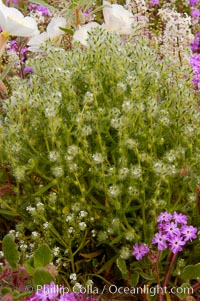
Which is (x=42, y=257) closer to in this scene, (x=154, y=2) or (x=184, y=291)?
(x=184, y=291)

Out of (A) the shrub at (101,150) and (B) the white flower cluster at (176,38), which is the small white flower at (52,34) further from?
(B) the white flower cluster at (176,38)

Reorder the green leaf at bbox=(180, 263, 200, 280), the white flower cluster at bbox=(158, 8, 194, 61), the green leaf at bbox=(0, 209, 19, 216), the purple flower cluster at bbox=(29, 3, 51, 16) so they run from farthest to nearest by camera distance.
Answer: the purple flower cluster at bbox=(29, 3, 51, 16) < the white flower cluster at bbox=(158, 8, 194, 61) < the green leaf at bbox=(0, 209, 19, 216) < the green leaf at bbox=(180, 263, 200, 280)

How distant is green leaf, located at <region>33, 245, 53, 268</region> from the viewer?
5.53 ft

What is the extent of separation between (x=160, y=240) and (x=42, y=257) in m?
0.35

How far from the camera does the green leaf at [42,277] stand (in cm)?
162

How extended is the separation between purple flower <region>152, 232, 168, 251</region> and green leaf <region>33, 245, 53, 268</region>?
0.32 meters

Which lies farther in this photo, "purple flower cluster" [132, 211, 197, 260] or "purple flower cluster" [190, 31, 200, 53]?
"purple flower cluster" [190, 31, 200, 53]

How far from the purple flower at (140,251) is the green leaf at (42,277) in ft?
1.07

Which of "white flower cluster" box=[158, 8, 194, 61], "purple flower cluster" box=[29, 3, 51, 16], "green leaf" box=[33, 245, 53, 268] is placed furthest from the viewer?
"purple flower cluster" box=[29, 3, 51, 16]

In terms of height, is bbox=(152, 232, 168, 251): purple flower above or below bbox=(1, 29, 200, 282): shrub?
below

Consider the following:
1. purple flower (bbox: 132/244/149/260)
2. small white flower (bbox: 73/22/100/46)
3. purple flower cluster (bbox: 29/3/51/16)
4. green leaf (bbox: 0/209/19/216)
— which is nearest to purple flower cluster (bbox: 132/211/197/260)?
purple flower (bbox: 132/244/149/260)

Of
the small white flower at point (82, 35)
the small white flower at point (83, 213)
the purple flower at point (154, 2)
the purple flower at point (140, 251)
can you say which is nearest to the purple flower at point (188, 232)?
the purple flower at point (140, 251)

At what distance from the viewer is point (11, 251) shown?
1758mm

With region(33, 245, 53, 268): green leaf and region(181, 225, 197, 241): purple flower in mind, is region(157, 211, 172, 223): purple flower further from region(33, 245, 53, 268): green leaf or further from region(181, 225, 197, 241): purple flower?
region(33, 245, 53, 268): green leaf
